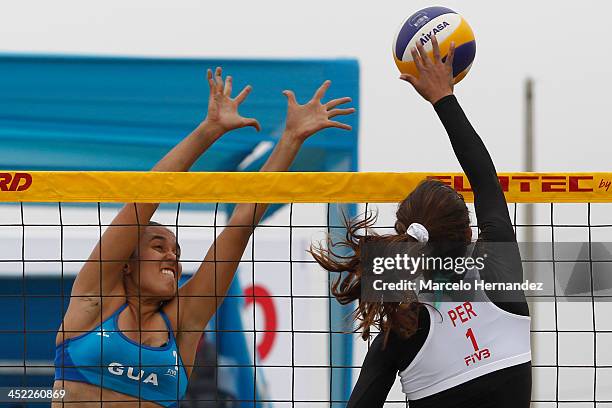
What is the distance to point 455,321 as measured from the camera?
2.51 metres

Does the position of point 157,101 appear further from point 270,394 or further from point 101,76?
point 270,394

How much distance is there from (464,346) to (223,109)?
1.51 metres

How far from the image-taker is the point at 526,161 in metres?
19.3

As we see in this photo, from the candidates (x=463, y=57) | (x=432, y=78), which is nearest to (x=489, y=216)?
(x=432, y=78)

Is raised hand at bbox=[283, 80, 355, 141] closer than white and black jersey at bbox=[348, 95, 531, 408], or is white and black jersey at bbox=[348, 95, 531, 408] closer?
white and black jersey at bbox=[348, 95, 531, 408]

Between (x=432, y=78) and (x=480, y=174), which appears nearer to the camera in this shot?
(x=480, y=174)

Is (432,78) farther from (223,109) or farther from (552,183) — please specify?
(223,109)

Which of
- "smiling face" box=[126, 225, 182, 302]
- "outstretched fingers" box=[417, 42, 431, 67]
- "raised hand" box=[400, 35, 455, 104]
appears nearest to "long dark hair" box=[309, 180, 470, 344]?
"raised hand" box=[400, 35, 455, 104]

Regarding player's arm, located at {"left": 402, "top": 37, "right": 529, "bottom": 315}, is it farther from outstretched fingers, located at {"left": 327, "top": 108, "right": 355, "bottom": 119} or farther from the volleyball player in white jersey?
outstretched fingers, located at {"left": 327, "top": 108, "right": 355, "bottom": 119}

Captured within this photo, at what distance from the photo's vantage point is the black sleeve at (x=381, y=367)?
8.01 feet

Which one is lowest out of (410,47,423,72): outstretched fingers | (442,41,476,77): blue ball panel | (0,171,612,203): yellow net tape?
(0,171,612,203): yellow net tape

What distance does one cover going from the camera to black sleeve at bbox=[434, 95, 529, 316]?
251 centimetres

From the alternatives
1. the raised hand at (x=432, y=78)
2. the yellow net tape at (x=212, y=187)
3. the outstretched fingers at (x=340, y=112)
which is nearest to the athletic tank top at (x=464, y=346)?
the raised hand at (x=432, y=78)

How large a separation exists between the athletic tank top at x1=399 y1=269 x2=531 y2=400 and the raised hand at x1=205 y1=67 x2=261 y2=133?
51.6 inches
